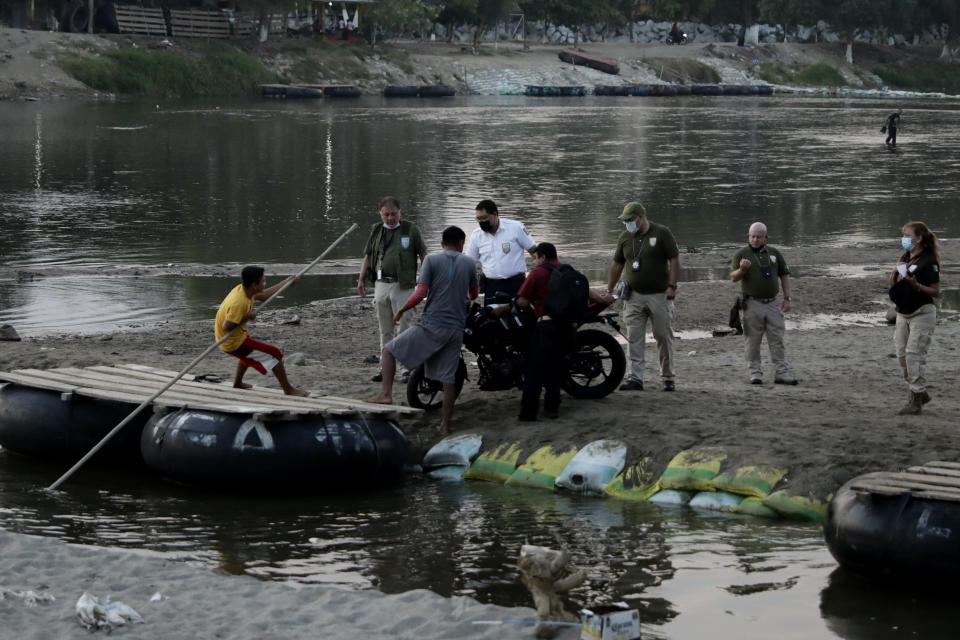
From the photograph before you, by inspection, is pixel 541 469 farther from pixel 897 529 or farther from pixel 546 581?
pixel 546 581

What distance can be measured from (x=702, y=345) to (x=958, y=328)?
345 cm

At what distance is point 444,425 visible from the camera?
12703mm

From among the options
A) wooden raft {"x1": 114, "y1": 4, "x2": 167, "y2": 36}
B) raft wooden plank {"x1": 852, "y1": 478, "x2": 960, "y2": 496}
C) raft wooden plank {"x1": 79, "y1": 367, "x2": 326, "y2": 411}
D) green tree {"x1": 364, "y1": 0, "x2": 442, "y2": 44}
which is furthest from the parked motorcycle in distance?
raft wooden plank {"x1": 852, "y1": 478, "x2": 960, "y2": 496}

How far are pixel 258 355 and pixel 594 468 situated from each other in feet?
10.6

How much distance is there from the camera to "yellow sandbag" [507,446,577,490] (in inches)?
468

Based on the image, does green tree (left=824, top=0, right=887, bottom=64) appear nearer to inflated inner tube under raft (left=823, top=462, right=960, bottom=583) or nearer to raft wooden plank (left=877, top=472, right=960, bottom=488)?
raft wooden plank (left=877, top=472, right=960, bottom=488)

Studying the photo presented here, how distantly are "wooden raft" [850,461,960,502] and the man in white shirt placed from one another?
413 cm

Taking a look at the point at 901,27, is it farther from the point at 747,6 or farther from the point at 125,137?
the point at 125,137

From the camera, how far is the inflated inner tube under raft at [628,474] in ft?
36.3

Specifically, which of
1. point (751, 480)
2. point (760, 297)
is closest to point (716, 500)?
point (751, 480)

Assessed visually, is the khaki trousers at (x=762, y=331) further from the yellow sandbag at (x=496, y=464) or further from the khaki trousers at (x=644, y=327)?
the yellow sandbag at (x=496, y=464)

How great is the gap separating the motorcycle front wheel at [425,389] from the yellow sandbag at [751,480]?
8.71ft

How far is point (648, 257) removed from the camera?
13500mm

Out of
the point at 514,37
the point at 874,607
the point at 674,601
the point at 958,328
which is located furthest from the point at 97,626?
the point at 514,37
